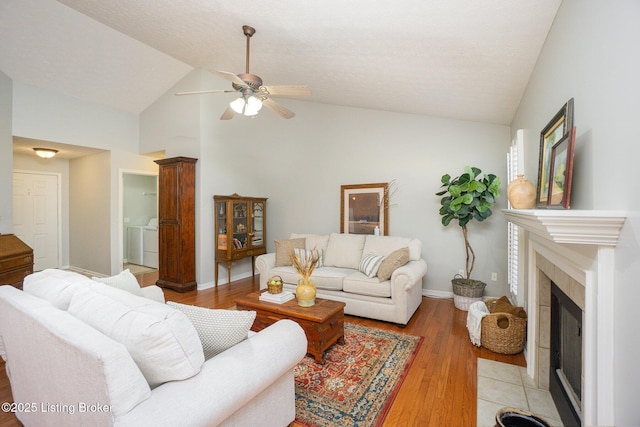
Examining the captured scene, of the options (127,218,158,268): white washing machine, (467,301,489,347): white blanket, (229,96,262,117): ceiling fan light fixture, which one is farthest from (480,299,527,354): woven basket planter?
(127,218,158,268): white washing machine

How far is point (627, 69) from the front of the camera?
98 centimetres

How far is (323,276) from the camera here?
3.66 metres

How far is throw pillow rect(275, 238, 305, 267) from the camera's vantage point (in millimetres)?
4117

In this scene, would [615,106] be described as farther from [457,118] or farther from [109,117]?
[109,117]

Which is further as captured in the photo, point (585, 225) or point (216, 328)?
point (216, 328)

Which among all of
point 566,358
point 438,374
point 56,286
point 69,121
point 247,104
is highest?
point 69,121

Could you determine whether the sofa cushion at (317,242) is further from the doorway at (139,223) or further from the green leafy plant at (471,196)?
the doorway at (139,223)

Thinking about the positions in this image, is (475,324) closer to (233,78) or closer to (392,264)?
(392,264)

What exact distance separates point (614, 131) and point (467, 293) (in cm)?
298

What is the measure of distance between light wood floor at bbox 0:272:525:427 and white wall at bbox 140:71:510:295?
38.9 inches

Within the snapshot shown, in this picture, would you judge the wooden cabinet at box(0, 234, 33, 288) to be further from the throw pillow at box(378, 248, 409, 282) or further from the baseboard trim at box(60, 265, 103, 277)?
the throw pillow at box(378, 248, 409, 282)

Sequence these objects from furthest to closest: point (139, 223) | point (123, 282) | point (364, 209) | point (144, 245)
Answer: point (139, 223)
point (144, 245)
point (364, 209)
point (123, 282)

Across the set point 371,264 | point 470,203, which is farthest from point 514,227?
point 371,264

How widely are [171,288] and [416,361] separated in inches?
149
